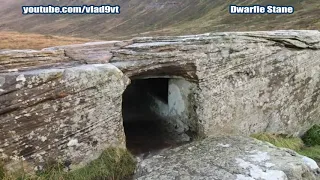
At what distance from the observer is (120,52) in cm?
1027

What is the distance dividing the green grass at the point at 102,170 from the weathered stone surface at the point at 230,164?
62 centimetres

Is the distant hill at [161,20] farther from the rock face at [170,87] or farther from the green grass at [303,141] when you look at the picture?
the rock face at [170,87]

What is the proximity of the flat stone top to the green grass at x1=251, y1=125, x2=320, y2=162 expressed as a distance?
312 cm

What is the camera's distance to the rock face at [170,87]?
26.2ft

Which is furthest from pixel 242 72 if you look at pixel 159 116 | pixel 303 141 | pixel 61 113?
pixel 61 113

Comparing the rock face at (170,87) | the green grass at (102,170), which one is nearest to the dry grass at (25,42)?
the rock face at (170,87)

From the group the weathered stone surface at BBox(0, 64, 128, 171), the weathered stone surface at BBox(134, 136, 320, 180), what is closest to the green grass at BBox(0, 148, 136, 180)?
the weathered stone surface at BBox(0, 64, 128, 171)

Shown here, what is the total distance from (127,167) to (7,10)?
16221cm

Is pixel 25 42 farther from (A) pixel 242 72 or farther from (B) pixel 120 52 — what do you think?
(A) pixel 242 72

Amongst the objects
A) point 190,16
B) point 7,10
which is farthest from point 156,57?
point 7,10

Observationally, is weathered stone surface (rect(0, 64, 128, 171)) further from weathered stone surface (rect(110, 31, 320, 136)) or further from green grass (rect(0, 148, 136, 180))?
weathered stone surface (rect(110, 31, 320, 136))

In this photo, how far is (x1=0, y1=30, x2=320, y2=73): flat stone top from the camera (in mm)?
8888

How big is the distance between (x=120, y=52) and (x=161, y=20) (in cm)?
8996

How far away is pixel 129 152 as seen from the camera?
31.6ft
